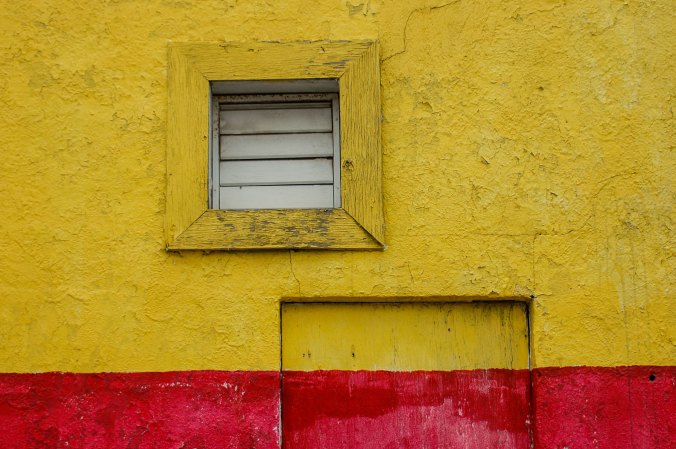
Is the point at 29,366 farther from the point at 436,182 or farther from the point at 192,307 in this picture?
the point at 436,182

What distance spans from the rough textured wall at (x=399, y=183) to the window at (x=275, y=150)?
0.96 ft

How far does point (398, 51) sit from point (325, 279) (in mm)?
1131

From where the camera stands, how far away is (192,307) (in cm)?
298

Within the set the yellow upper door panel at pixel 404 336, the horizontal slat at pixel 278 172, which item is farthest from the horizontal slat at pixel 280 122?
the yellow upper door panel at pixel 404 336

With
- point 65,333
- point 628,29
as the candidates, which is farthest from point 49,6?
point 628,29

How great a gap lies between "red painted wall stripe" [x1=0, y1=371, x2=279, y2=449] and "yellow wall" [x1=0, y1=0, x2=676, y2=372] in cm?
9

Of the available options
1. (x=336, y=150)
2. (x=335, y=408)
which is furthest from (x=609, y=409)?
(x=336, y=150)

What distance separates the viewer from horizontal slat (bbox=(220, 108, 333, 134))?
324cm

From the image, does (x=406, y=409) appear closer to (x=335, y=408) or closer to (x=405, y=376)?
(x=405, y=376)

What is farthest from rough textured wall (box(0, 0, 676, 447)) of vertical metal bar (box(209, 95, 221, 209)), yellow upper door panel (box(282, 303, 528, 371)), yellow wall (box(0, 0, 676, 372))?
vertical metal bar (box(209, 95, 221, 209))

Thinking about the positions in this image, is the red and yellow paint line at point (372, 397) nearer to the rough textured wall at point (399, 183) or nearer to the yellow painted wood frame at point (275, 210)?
the rough textured wall at point (399, 183)

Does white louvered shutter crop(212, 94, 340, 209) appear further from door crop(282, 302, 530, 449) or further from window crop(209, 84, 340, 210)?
door crop(282, 302, 530, 449)

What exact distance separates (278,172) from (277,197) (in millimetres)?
126

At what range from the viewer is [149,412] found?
2.94 metres
